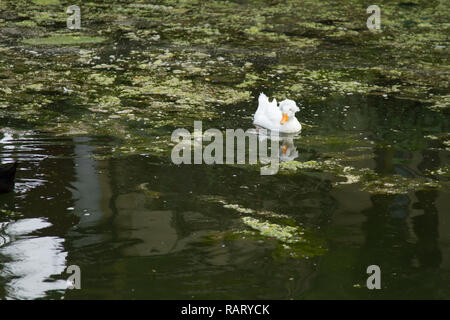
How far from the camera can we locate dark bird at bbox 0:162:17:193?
19.0 ft

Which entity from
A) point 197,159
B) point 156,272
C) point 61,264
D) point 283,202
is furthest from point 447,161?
point 61,264

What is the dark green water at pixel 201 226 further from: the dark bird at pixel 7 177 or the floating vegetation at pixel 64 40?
the floating vegetation at pixel 64 40

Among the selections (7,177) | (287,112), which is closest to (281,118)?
(287,112)

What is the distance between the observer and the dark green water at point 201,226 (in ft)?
15.2

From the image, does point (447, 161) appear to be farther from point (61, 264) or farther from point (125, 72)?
point (125, 72)

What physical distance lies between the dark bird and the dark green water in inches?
2.7

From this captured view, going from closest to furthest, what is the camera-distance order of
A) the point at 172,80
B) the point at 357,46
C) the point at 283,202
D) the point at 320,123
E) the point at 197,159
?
the point at 283,202
the point at 197,159
the point at 320,123
the point at 172,80
the point at 357,46

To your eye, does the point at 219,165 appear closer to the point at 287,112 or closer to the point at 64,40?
the point at 287,112

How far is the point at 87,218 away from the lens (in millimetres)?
5574

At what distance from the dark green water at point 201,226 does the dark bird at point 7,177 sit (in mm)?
69

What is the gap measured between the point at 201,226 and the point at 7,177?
169 cm

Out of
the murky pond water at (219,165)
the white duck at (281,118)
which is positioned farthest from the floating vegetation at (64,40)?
the white duck at (281,118)

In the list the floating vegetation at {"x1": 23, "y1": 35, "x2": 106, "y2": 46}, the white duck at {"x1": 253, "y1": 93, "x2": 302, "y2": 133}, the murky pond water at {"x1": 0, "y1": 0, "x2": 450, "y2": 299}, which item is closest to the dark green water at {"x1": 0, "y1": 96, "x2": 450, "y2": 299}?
the murky pond water at {"x1": 0, "y1": 0, "x2": 450, "y2": 299}
